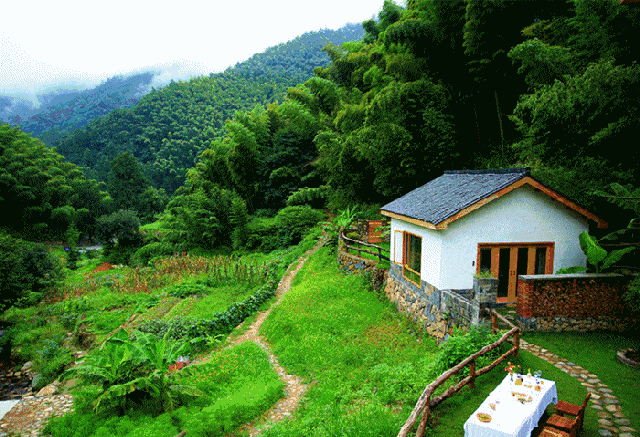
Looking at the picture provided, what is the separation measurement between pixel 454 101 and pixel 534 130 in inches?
248

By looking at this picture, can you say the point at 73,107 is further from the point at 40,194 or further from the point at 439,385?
Answer: the point at 439,385

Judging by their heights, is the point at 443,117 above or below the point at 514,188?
above

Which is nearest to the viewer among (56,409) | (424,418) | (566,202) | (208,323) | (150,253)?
(424,418)

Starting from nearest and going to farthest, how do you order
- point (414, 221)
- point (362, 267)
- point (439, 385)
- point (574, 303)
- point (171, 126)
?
point (439, 385) < point (574, 303) < point (414, 221) < point (362, 267) < point (171, 126)

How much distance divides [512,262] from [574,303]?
1.73m

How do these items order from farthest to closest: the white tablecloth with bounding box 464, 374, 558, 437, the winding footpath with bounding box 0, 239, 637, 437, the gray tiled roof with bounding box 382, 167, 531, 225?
the gray tiled roof with bounding box 382, 167, 531, 225 → the winding footpath with bounding box 0, 239, 637, 437 → the white tablecloth with bounding box 464, 374, 558, 437

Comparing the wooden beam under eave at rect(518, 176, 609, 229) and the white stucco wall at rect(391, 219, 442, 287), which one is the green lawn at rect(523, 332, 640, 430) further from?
the wooden beam under eave at rect(518, 176, 609, 229)

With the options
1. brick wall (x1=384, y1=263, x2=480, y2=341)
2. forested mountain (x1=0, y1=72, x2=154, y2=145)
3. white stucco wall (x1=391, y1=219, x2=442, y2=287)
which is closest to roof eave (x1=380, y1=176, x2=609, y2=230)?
white stucco wall (x1=391, y1=219, x2=442, y2=287)

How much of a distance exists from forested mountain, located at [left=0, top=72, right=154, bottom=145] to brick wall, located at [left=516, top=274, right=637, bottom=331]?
317 feet

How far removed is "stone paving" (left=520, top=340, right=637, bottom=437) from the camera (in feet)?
17.4

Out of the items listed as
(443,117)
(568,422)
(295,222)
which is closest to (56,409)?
(568,422)

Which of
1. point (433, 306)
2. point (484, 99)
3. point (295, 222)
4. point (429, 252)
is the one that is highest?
point (484, 99)

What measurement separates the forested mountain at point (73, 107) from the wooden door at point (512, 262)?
95309mm

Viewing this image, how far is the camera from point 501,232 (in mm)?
9766
